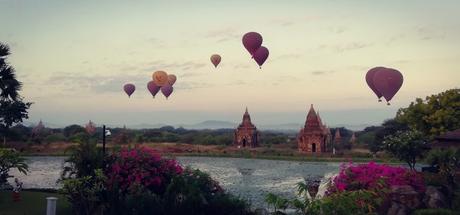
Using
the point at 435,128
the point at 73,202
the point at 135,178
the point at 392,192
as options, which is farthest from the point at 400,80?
the point at 435,128

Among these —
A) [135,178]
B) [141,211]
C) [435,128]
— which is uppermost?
[435,128]

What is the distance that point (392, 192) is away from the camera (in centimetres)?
1209

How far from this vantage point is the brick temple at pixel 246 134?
6519 centimetres

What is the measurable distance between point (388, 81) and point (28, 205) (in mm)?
14676

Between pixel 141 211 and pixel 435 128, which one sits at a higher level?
pixel 435 128

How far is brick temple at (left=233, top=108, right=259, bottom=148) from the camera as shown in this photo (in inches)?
2566

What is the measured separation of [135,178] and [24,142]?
51385 mm

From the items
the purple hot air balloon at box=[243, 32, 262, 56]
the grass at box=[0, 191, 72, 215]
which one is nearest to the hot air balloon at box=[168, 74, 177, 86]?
the purple hot air balloon at box=[243, 32, 262, 56]

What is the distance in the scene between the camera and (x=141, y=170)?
37.5 feet

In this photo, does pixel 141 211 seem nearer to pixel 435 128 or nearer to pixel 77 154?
pixel 77 154

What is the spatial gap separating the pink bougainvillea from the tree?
733 cm

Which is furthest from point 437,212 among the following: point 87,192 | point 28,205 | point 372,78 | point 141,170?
point 28,205

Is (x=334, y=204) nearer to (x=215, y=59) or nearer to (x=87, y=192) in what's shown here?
(x=87, y=192)

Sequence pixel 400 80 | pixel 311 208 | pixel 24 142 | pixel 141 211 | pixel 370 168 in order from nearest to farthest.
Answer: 1. pixel 311 208
2. pixel 141 211
3. pixel 370 168
4. pixel 400 80
5. pixel 24 142
